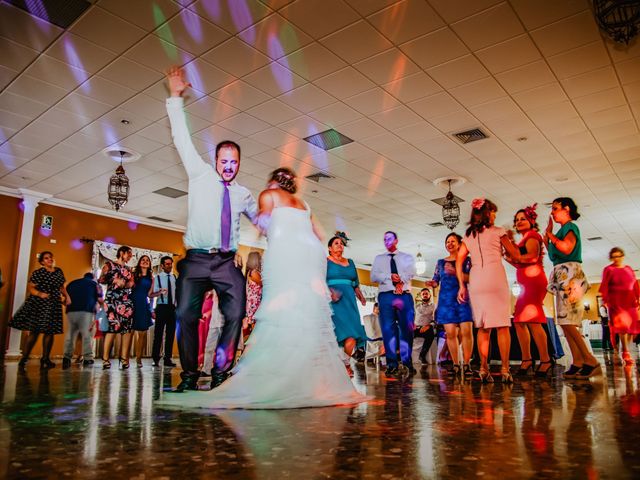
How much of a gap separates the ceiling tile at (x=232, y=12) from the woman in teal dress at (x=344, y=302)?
6.78 ft

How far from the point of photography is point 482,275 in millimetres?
3514

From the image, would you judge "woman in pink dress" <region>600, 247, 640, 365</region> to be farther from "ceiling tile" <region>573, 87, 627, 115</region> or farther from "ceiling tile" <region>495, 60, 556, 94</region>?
"ceiling tile" <region>495, 60, 556, 94</region>

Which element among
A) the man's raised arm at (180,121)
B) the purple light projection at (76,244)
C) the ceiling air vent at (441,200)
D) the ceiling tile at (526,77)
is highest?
the ceiling tile at (526,77)

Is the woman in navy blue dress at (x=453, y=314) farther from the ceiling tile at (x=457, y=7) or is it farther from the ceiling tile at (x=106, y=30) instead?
the ceiling tile at (x=106, y=30)

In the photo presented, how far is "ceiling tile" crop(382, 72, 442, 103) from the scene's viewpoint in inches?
194

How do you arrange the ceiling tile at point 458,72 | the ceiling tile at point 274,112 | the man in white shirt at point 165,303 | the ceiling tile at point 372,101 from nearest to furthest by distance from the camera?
the ceiling tile at point 458,72
the ceiling tile at point 372,101
the ceiling tile at point 274,112
the man in white shirt at point 165,303

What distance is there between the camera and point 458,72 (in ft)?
15.7

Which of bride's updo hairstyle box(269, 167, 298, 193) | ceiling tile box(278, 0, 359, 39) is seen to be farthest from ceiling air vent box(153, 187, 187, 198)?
bride's updo hairstyle box(269, 167, 298, 193)

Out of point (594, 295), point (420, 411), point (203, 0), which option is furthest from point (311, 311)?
point (594, 295)

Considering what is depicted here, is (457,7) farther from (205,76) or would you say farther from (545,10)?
(205,76)

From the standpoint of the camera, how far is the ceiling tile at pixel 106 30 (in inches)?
158

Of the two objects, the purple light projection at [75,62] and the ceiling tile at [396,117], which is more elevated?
the purple light projection at [75,62]

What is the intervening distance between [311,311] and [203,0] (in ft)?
9.20

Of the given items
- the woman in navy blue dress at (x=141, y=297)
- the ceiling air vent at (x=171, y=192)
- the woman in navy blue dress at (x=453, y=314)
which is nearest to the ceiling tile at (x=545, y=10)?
the woman in navy blue dress at (x=453, y=314)
